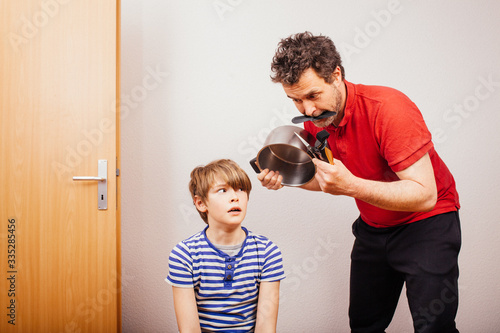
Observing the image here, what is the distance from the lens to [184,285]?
117cm

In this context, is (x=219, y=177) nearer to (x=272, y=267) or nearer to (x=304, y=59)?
(x=272, y=267)

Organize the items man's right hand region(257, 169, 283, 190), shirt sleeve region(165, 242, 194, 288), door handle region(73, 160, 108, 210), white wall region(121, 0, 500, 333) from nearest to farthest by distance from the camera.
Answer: shirt sleeve region(165, 242, 194, 288) → man's right hand region(257, 169, 283, 190) → door handle region(73, 160, 108, 210) → white wall region(121, 0, 500, 333)

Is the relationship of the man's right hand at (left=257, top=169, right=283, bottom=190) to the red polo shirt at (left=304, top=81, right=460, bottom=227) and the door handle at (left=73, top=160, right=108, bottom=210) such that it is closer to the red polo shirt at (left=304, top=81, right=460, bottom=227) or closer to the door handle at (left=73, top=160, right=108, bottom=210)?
the red polo shirt at (left=304, top=81, right=460, bottom=227)

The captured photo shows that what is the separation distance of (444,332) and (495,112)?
1434 mm

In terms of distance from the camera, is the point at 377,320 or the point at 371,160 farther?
the point at 377,320

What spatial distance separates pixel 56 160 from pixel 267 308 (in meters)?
1.20

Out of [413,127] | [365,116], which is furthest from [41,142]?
[413,127]

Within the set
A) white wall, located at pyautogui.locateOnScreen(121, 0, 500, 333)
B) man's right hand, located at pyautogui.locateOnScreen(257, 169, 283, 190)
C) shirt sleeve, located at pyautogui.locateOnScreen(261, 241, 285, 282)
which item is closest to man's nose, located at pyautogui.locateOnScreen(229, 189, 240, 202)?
man's right hand, located at pyautogui.locateOnScreen(257, 169, 283, 190)

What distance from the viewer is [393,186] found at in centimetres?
105

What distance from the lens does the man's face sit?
1.18m

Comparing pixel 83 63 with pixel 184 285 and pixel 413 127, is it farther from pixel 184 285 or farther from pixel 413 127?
pixel 413 127

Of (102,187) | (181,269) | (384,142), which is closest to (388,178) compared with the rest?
(384,142)

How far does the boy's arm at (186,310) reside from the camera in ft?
3.76

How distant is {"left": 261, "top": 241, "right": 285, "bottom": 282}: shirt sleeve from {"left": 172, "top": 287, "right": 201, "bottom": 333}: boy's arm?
253 mm
